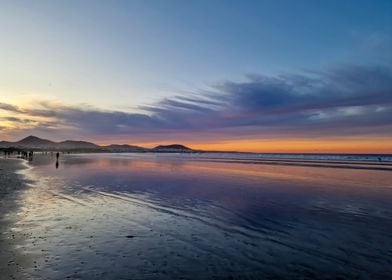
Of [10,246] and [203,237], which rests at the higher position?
[10,246]

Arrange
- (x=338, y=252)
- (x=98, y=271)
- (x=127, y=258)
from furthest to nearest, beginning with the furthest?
(x=338, y=252) → (x=127, y=258) → (x=98, y=271)

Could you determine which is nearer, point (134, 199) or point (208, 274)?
point (208, 274)

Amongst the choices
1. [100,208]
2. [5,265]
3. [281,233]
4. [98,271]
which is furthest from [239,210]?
[5,265]

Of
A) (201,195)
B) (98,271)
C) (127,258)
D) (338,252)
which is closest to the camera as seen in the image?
(98,271)

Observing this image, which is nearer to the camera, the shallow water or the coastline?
the coastline

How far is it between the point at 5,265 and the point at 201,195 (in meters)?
15.9

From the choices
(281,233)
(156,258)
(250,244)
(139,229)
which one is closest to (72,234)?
(139,229)

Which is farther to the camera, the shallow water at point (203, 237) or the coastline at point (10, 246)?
the shallow water at point (203, 237)

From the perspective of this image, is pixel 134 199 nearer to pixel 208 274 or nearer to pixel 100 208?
pixel 100 208

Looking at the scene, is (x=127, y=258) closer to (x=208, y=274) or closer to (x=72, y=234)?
(x=208, y=274)

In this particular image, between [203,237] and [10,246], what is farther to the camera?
[203,237]

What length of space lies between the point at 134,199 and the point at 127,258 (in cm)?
1130

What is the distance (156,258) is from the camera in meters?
9.93

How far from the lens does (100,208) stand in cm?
1766
